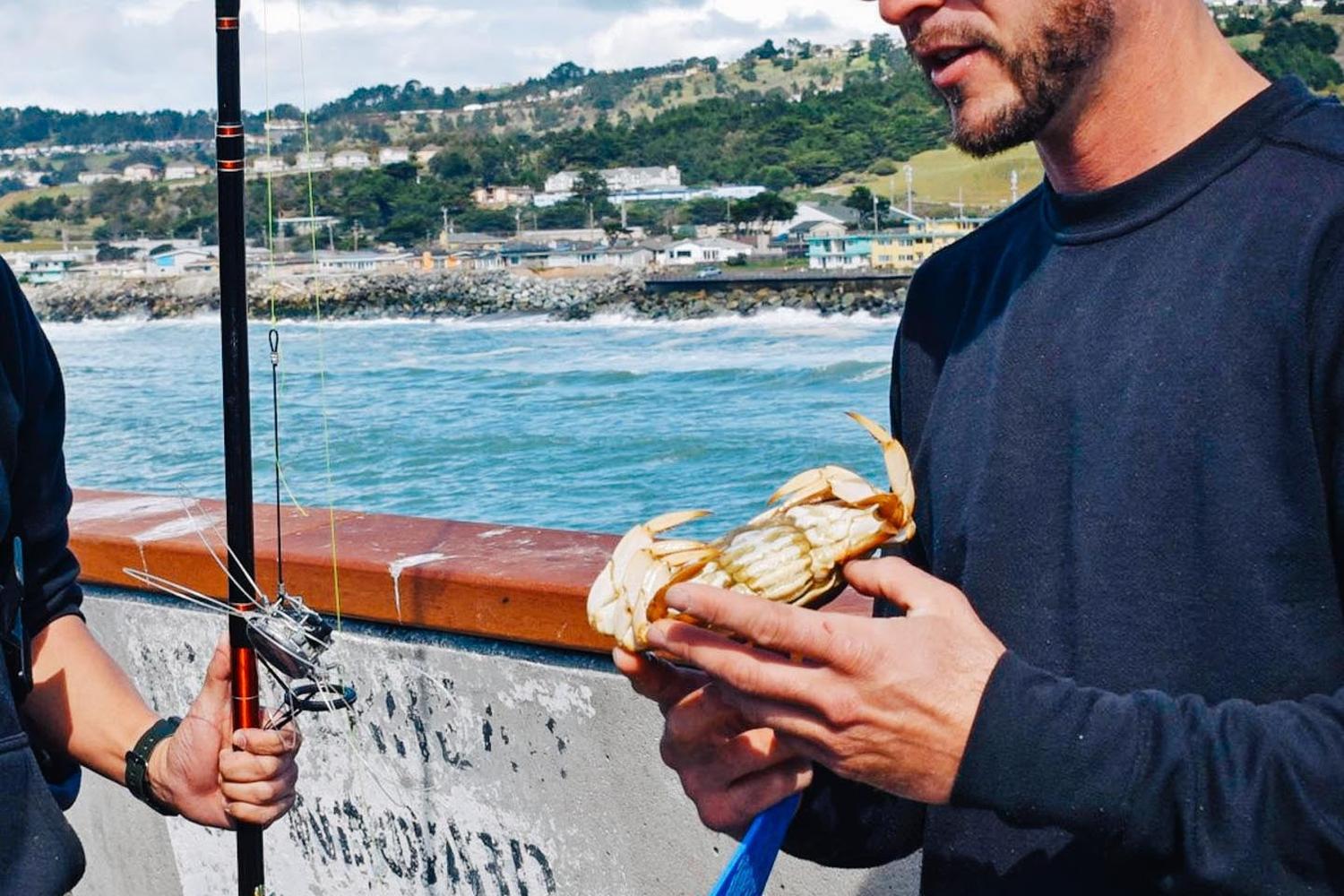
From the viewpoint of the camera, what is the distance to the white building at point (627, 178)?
101688 mm

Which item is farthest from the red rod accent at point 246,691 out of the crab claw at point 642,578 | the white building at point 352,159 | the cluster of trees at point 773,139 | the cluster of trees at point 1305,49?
the cluster of trees at point 773,139

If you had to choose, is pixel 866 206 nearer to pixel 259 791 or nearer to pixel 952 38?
pixel 259 791

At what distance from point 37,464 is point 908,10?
1.00m

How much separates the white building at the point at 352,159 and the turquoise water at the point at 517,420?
38081 millimetres

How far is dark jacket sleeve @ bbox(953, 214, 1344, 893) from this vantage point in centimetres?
111

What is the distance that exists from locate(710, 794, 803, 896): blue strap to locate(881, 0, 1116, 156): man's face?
0.60 metres

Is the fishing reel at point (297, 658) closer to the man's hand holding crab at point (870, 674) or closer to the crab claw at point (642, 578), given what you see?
the crab claw at point (642, 578)

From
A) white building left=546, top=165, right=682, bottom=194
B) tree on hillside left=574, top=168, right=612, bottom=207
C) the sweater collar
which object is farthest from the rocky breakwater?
the sweater collar

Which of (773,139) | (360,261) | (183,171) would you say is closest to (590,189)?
(773,139)

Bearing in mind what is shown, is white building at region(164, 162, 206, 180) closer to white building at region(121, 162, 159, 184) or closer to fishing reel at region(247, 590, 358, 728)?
white building at region(121, 162, 159, 184)

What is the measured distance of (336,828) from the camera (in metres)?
2.74

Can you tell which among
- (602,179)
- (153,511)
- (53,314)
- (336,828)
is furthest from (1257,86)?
(602,179)

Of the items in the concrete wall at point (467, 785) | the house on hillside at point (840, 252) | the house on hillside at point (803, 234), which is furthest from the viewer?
the house on hillside at point (803, 234)

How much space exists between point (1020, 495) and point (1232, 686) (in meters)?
0.23
